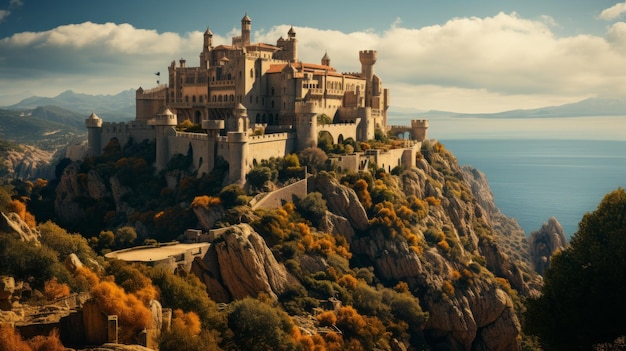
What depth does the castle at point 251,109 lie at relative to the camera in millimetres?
71188

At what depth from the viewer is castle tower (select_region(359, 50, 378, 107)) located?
9762cm

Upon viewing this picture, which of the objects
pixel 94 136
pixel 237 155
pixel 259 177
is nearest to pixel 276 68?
pixel 237 155

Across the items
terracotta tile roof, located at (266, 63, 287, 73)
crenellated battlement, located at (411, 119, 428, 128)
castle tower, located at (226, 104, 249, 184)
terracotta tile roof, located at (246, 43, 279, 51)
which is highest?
terracotta tile roof, located at (246, 43, 279, 51)

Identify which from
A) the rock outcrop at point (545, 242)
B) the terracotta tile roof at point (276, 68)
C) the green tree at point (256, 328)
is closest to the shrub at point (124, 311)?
the green tree at point (256, 328)

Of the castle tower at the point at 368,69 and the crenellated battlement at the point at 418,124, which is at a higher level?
the castle tower at the point at 368,69

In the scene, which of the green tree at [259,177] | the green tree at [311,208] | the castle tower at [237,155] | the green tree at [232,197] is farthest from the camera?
the green tree at [311,208]

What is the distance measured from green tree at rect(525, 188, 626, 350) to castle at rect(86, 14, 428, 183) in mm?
35291

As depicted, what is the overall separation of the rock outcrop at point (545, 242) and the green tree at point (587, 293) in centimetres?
10032

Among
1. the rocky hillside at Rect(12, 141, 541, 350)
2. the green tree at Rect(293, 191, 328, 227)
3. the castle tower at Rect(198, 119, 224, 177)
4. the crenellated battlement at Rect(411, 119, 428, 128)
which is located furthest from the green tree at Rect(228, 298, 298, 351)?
the crenellated battlement at Rect(411, 119, 428, 128)

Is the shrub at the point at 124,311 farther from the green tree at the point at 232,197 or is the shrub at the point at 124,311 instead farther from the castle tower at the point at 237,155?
the castle tower at the point at 237,155

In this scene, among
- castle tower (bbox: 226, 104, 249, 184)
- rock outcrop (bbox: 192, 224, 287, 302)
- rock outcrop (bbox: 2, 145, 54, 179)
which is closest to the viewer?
rock outcrop (bbox: 192, 224, 287, 302)

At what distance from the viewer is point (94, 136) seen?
8581 cm

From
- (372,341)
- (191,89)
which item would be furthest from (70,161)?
(372,341)

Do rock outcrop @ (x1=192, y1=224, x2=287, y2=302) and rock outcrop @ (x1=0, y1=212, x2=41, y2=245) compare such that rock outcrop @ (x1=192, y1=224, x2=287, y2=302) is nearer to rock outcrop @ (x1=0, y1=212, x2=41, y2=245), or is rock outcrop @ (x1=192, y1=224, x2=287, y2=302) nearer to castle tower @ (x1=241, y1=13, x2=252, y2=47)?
rock outcrop @ (x1=0, y1=212, x2=41, y2=245)
